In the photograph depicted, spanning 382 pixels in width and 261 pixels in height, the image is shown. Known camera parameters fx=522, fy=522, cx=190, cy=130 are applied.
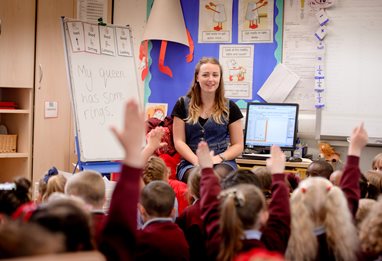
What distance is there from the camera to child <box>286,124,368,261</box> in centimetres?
176

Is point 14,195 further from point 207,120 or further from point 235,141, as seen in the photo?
point 235,141

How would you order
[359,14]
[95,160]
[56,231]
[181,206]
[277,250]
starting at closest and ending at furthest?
[56,231] → [277,250] → [181,206] → [95,160] → [359,14]

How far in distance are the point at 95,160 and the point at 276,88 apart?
1.72m

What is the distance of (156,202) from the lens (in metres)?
1.99

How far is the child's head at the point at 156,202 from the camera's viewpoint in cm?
199

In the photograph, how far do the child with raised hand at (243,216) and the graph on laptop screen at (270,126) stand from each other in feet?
7.98

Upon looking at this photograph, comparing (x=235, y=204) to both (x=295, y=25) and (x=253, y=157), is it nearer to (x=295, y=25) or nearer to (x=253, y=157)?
(x=253, y=157)

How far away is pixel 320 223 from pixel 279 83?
2.94 metres

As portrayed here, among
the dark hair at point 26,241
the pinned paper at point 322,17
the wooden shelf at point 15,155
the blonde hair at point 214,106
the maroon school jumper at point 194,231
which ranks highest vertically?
the pinned paper at point 322,17

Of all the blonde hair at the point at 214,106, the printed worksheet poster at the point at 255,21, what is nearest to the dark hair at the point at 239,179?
the blonde hair at the point at 214,106

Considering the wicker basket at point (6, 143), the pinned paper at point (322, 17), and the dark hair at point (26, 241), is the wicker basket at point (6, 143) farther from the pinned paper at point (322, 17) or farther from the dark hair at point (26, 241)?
the dark hair at point (26, 241)

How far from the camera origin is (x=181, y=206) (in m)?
3.08

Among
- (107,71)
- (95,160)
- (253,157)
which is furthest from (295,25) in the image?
(95,160)

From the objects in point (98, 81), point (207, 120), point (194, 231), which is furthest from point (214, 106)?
point (194, 231)
